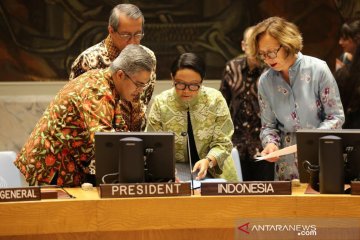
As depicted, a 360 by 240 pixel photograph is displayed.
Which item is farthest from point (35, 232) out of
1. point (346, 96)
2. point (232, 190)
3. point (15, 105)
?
point (15, 105)

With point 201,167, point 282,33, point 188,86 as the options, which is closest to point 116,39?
point 188,86

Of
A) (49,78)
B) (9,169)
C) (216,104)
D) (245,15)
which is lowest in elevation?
(9,169)

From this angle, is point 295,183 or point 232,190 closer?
point 232,190

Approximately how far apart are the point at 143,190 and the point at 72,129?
59cm

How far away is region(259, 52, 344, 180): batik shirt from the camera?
193 inches

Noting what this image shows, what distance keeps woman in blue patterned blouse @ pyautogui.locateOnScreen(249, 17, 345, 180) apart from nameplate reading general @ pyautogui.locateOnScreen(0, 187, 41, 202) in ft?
4.76

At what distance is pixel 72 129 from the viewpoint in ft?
14.5

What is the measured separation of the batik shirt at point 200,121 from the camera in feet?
17.3

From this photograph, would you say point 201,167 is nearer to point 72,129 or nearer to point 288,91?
point 288,91

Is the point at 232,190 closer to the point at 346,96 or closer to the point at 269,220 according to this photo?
the point at 269,220

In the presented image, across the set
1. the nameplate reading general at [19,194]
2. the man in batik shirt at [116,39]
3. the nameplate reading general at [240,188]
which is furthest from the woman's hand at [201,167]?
the nameplate reading general at [19,194]

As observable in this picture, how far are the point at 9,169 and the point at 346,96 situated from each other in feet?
8.29

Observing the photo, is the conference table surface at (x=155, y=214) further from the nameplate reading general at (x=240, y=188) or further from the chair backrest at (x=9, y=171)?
the chair backrest at (x=9, y=171)

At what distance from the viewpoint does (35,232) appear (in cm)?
391
